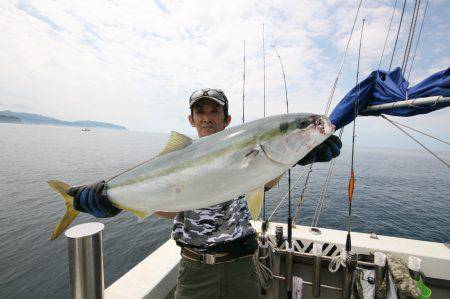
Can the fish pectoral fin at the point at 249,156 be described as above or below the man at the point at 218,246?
above

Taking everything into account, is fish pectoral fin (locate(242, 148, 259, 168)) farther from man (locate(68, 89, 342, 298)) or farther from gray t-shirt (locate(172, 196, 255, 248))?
gray t-shirt (locate(172, 196, 255, 248))

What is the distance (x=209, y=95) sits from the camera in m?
3.30

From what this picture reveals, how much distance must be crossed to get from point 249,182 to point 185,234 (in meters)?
1.28

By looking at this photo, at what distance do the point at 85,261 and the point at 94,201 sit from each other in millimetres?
640

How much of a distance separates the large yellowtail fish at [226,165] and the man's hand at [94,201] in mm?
343

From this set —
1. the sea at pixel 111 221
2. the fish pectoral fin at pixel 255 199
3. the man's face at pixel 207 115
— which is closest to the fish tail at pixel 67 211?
the man's face at pixel 207 115

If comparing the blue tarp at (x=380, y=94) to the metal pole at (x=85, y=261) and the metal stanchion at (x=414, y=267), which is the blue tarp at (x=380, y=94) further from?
the metal pole at (x=85, y=261)

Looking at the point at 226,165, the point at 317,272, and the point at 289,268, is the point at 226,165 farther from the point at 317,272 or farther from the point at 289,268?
the point at 317,272

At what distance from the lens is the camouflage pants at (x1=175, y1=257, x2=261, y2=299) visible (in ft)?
9.65

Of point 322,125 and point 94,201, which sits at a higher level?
point 322,125

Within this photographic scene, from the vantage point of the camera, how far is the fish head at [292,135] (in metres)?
2.38

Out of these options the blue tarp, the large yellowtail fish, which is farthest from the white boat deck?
the blue tarp

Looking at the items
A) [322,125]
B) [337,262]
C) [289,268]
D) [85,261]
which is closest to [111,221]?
[289,268]

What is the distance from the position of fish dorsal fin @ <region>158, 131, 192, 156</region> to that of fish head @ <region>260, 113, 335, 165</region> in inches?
32.6
